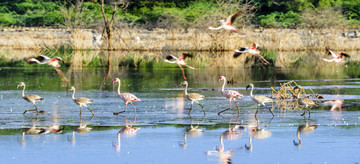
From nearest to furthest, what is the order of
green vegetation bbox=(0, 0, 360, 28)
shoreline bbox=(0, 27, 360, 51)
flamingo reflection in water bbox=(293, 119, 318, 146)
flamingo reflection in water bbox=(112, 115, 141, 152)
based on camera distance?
1. flamingo reflection in water bbox=(112, 115, 141, 152)
2. flamingo reflection in water bbox=(293, 119, 318, 146)
3. shoreline bbox=(0, 27, 360, 51)
4. green vegetation bbox=(0, 0, 360, 28)

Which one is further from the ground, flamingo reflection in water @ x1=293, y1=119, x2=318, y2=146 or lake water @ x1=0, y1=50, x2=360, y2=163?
flamingo reflection in water @ x1=293, y1=119, x2=318, y2=146

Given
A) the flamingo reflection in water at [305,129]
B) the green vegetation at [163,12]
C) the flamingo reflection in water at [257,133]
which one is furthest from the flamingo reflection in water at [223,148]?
the green vegetation at [163,12]

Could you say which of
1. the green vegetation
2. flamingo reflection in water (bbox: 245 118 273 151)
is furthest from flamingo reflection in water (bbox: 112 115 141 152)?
the green vegetation

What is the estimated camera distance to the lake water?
1023 centimetres

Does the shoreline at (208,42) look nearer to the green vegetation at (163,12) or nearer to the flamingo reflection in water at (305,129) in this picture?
the green vegetation at (163,12)

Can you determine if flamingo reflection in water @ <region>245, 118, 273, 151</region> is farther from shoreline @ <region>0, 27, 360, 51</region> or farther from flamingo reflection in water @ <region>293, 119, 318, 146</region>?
shoreline @ <region>0, 27, 360, 51</region>

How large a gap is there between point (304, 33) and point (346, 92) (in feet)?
114

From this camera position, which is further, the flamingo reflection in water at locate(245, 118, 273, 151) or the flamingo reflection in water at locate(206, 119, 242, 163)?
the flamingo reflection in water at locate(245, 118, 273, 151)

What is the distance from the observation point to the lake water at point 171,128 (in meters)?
10.2

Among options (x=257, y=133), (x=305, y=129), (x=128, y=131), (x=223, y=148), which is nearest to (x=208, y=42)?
(x=305, y=129)

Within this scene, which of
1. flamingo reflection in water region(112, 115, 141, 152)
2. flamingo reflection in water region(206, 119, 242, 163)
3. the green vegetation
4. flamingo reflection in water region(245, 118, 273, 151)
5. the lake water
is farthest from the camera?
the green vegetation

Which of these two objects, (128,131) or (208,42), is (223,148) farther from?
(208,42)

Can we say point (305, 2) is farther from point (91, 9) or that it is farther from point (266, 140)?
point (266, 140)

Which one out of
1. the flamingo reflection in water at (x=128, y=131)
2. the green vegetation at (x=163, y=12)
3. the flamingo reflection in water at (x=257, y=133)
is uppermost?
the green vegetation at (x=163, y=12)
